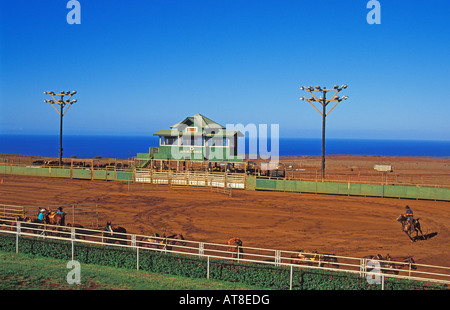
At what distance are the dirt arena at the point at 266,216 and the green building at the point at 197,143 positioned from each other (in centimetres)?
643

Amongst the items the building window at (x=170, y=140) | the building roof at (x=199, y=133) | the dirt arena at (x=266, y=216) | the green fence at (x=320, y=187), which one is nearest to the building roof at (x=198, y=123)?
the building roof at (x=199, y=133)

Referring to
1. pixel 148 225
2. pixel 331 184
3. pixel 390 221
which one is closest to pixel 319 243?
pixel 390 221

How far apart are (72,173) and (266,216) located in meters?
25.2

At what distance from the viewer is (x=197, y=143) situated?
42.7 meters

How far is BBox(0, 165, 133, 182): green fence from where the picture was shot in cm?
4044

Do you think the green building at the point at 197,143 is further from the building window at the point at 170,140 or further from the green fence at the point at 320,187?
the green fence at the point at 320,187

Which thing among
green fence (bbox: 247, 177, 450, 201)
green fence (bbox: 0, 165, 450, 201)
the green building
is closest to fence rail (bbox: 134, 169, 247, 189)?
green fence (bbox: 0, 165, 450, 201)

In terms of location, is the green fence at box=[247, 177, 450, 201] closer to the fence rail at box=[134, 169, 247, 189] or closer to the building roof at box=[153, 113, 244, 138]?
the fence rail at box=[134, 169, 247, 189]

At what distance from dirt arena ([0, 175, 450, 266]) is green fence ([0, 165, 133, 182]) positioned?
2870mm

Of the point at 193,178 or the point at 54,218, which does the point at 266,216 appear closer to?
the point at 54,218

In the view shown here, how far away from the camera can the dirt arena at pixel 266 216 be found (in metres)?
19.3

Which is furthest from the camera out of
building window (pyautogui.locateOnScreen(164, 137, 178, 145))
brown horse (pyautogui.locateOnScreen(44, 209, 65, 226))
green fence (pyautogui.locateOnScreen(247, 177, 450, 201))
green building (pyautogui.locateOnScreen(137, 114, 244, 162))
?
building window (pyautogui.locateOnScreen(164, 137, 178, 145))
